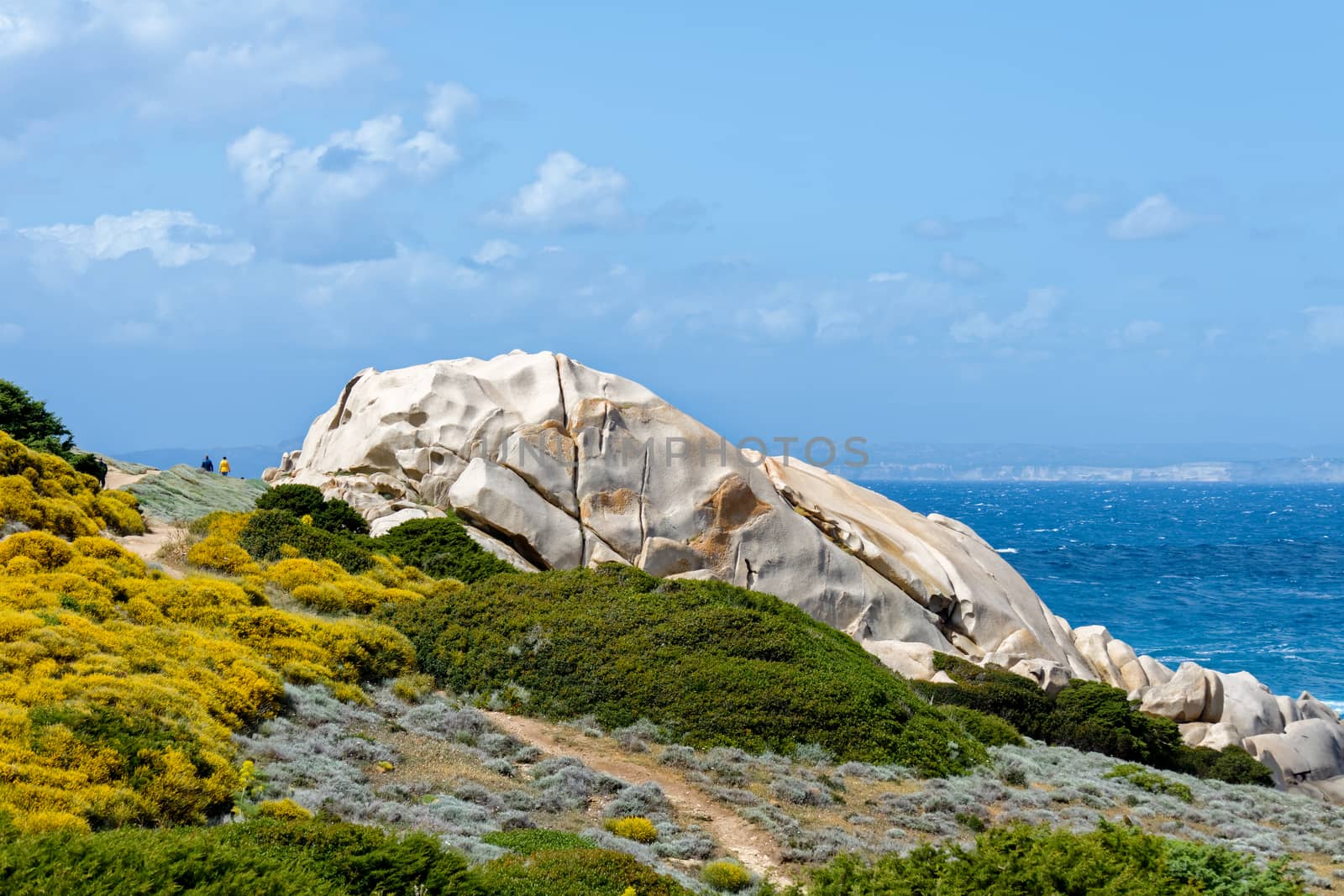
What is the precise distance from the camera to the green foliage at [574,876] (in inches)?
404

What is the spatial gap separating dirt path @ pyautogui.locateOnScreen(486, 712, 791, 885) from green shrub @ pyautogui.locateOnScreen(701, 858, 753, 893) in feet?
1.78

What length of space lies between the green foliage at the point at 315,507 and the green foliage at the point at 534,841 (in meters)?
17.0

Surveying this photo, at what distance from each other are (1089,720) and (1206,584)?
53058 mm

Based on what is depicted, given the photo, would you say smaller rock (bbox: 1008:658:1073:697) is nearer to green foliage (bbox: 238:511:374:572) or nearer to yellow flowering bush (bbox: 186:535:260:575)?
green foliage (bbox: 238:511:374:572)

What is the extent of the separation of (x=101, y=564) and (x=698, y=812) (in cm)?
1091

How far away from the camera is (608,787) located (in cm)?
1558

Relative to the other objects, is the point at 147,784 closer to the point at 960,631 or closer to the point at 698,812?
the point at 698,812

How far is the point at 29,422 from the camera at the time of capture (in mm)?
31391

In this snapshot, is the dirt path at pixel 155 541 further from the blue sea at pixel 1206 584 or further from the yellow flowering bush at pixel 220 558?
the blue sea at pixel 1206 584

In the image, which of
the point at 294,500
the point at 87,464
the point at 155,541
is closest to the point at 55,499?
the point at 155,541

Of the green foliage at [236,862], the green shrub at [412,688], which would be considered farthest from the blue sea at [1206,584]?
the green foliage at [236,862]

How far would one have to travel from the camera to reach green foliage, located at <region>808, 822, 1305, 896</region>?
9352mm

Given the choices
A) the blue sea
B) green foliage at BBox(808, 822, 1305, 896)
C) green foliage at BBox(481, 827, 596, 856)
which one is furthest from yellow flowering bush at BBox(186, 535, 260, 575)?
the blue sea

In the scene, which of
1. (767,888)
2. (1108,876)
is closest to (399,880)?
(767,888)
